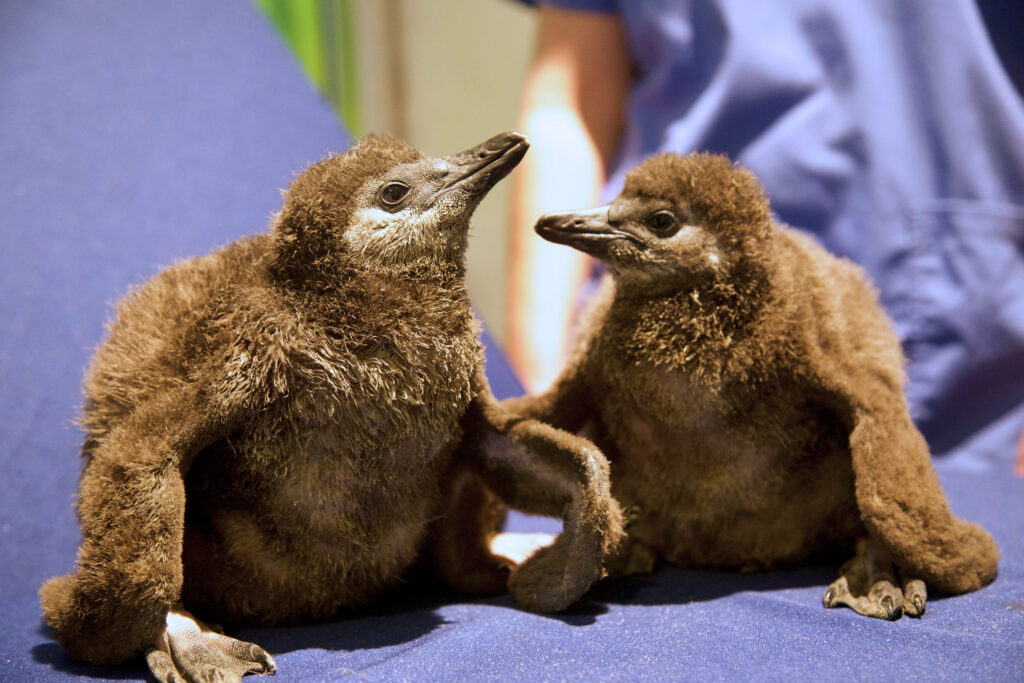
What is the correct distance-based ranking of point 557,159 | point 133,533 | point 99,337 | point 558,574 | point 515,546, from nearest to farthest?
point 133,533
point 558,574
point 515,546
point 99,337
point 557,159

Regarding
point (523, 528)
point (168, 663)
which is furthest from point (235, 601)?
point (523, 528)

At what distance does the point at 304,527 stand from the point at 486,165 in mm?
318

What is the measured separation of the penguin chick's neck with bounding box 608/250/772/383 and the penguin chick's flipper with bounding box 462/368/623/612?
0.10m

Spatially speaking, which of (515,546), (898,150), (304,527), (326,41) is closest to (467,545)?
(515,546)

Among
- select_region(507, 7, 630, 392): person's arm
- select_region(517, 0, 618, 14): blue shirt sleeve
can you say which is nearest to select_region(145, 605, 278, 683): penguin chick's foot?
select_region(507, 7, 630, 392): person's arm

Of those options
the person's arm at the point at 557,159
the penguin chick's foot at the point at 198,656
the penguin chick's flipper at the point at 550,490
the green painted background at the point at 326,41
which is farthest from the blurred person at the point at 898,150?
the green painted background at the point at 326,41

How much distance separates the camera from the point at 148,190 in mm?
1321

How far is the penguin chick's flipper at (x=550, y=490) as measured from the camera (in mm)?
720

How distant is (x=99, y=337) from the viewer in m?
1.17

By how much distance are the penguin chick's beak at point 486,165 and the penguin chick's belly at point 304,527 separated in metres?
0.20

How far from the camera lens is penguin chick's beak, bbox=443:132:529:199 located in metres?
0.71

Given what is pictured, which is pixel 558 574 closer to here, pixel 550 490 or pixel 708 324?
pixel 550 490

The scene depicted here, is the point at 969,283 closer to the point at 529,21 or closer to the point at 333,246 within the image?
the point at 333,246

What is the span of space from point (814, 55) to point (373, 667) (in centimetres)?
102
